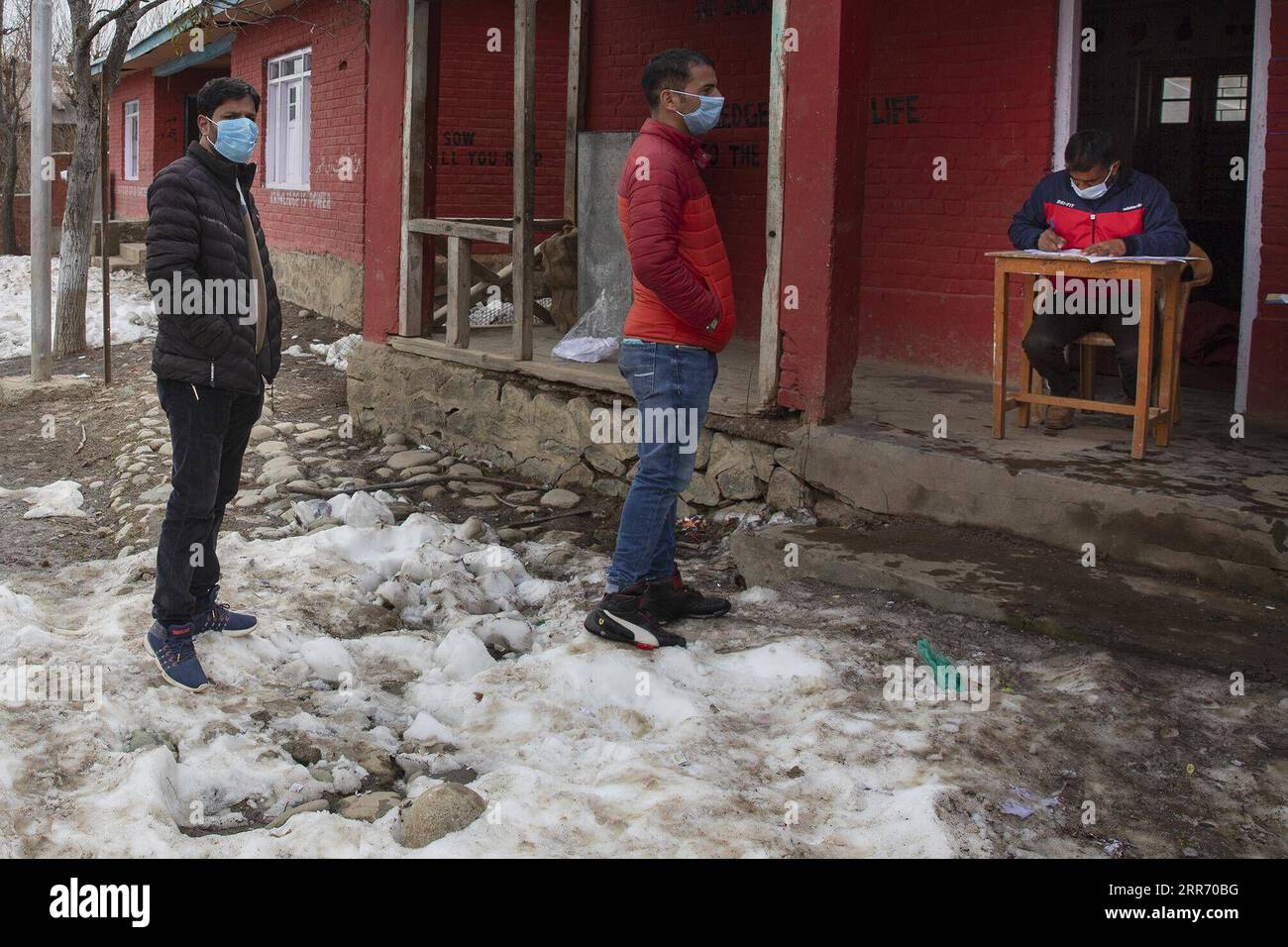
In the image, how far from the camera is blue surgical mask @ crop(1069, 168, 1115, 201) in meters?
5.98

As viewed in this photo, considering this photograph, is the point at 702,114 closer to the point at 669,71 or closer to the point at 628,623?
the point at 669,71

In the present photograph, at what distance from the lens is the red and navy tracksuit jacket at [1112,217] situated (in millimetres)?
5793

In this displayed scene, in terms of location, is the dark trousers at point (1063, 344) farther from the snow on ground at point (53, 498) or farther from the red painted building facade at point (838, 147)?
the snow on ground at point (53, 498)

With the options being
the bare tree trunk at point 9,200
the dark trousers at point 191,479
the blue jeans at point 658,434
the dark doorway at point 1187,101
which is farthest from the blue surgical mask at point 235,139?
the bare tree trunk at point 9,200

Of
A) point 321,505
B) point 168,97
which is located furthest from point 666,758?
point 168,97

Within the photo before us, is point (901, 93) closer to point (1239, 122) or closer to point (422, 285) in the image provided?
point (1239, 122)

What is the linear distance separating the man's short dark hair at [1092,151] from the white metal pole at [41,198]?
8442 millimetres

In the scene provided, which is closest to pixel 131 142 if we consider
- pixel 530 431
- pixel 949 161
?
pixel 530 431

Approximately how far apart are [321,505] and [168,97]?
17944 mm

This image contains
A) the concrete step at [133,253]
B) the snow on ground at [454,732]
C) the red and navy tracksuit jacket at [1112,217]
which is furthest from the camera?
the concrete step at [133,253]

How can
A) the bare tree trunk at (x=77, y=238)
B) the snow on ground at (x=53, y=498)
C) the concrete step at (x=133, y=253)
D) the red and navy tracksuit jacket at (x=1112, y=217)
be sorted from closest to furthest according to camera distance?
the red and navy tracksuit jacket at (x=1112, y=217) → the snow on ground at (x=53, y=498) → the bare tree trunk at (x=77, y=238) → the concrete step at (x=133, y=253)

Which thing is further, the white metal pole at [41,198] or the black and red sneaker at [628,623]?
the white metal pole at [41,198]

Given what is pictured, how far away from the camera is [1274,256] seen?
6531 millimetres

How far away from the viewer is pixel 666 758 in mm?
3977
